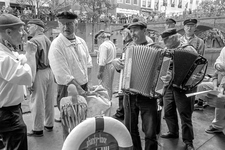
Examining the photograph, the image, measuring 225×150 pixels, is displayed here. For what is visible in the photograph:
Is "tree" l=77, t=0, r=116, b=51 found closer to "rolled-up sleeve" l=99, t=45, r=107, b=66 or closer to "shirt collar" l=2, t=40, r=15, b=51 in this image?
"rolled-up sleeve" l=99, t=45, r=107, b=66

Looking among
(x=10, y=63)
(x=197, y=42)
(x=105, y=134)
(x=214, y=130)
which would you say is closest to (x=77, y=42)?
(x=10, y=63)

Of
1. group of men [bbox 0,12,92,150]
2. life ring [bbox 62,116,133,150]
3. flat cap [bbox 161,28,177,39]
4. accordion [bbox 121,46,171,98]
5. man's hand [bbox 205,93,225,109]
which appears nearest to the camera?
life ring [bbox 62,116,133,150]

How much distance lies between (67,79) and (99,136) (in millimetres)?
1195

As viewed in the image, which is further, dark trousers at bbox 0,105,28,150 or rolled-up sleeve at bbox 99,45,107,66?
rolled-up sleeve at bbox 99,45,107,66

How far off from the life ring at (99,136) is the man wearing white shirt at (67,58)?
0.95 m

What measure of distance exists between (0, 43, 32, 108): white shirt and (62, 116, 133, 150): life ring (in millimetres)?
799

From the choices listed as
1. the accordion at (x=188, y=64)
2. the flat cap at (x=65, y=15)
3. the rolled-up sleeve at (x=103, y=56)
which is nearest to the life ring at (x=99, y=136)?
the accordion at (x=188, y=64)

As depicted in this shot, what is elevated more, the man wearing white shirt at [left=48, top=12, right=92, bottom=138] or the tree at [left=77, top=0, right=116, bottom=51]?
the tree at [left=77, top=0, right=116, bottom=51]

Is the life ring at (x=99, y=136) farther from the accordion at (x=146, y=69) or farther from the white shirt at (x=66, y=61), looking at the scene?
the white shirt at (x=66, y=61)

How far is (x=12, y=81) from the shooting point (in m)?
1.97

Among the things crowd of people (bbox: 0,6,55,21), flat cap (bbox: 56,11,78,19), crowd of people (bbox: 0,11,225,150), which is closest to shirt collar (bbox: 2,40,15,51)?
crowd of people (bbox: 0,11,225,150)

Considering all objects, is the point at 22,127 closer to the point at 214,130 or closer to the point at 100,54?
the point at 100,54

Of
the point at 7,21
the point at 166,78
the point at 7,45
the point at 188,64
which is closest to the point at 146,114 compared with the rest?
the point at 166,78

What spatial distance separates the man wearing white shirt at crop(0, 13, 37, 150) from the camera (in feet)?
6.47
